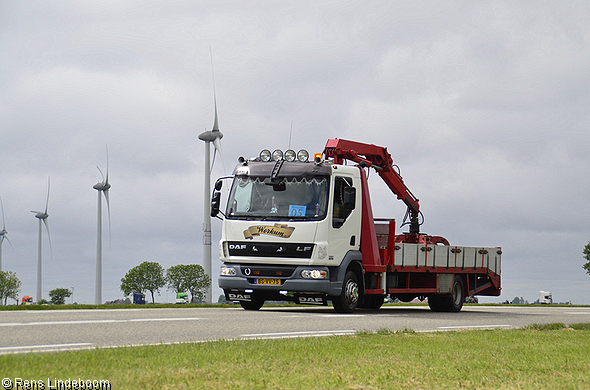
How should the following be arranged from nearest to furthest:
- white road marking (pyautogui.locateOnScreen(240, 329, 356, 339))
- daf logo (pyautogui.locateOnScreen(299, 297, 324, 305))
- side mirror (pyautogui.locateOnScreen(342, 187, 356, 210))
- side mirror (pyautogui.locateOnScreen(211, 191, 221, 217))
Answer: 1. white road marking (pyautogui.locateOnScreen(240, 329, 356, 339))
2. daf logo (pyautogui.locateOnScreen(299, 297, 324, 305))
3. side mirror (pyautogui.locateOnScreen(342, 187, 356, 210))
4. side mirror (pyautogui.locateOnScreen(211, 191, 221, 217))

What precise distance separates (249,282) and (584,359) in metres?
8.89

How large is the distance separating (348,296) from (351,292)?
0.18 m

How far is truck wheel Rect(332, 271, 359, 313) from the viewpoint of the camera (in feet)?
52.6

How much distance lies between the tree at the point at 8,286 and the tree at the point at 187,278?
33937 mm

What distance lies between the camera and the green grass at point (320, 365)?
566 cm

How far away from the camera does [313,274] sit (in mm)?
15430

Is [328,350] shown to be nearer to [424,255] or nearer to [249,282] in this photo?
[249,282]

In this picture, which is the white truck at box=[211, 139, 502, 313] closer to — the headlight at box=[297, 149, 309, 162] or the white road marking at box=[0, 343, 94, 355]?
the headlight at box=[297, 149, 309, 162]

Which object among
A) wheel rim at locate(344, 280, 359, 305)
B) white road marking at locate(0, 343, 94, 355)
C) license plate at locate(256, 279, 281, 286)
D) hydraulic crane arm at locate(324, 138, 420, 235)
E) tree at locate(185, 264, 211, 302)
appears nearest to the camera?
white road marking at locate(0, 343, 94, 355)

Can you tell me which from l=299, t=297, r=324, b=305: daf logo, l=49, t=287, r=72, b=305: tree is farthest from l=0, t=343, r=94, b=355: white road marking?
l=49, t=287, r=72, b=305: tree

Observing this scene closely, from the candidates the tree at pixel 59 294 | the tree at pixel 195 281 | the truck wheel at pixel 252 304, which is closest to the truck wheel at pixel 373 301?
the truck wheel at pixel 252 304

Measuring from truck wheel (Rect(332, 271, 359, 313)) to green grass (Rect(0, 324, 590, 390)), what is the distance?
6.79 metres

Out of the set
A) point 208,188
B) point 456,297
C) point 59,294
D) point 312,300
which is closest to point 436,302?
point 456,297

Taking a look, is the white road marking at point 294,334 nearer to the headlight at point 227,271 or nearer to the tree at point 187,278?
the headlight at point 227,271
